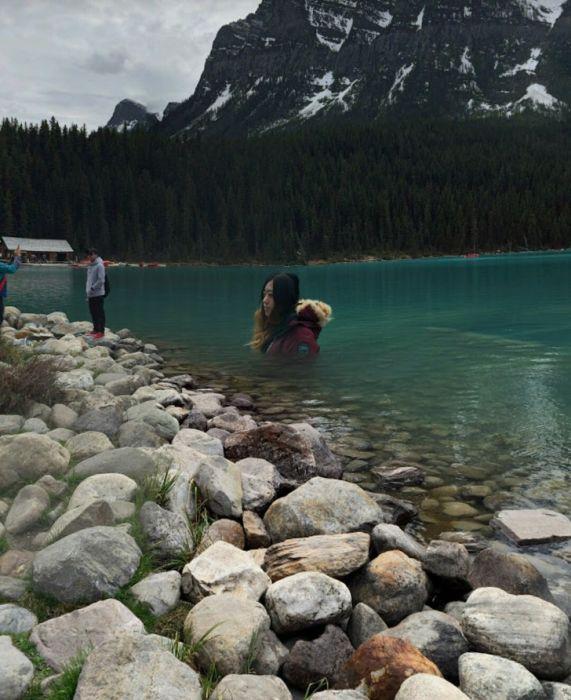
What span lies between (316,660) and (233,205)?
168052 millimetres

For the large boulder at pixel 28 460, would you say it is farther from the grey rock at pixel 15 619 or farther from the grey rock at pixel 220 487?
the grey rock at pixel 15 619

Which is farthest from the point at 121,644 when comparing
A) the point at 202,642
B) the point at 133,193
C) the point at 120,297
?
the point at 133,193

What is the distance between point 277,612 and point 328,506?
1.73 meters

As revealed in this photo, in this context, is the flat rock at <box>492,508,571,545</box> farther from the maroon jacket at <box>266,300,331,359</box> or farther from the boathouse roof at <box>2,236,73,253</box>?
the boathouse roof at <box>2,236,73,253</box>

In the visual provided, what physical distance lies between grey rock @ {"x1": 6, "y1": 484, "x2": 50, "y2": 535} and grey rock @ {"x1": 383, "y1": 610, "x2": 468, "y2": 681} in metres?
3.04

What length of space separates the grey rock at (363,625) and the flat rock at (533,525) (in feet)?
8.73

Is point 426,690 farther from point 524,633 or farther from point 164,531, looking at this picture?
point 164,531

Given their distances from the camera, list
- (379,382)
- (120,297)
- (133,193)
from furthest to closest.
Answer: (133,193) → (120,297) → (379,382)

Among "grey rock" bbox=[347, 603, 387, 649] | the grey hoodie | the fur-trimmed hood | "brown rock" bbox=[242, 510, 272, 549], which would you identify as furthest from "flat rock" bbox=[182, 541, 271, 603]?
the grey hoodie

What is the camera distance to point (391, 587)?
15.6 feet

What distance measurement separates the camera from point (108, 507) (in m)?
5.05

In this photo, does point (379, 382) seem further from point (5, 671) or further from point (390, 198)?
point (390, 198)

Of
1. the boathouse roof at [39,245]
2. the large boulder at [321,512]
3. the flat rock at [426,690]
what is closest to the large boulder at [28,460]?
the large boulder at [321,512]

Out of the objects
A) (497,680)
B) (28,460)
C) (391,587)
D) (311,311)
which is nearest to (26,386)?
(28,460)
